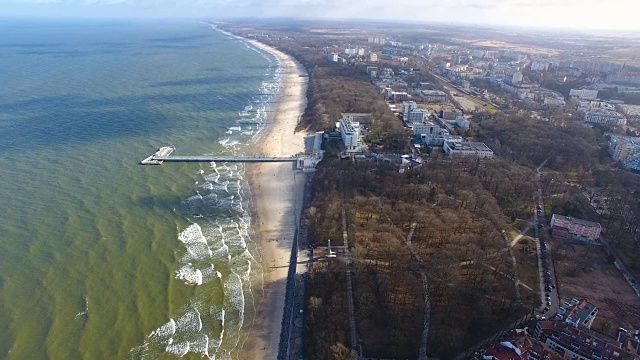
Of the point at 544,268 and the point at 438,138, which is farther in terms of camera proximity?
the point at 438,138

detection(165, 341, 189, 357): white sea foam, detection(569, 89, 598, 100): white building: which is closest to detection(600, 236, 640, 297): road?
detection(165, 341, 189, 357): white sea foam

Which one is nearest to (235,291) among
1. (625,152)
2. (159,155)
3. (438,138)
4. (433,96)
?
(159,155)

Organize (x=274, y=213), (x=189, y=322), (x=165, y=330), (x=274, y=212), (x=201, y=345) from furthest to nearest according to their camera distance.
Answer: (x=274, y=212) → (x=274, y=213) → (x=189, y=322) → (x=165, y=330) → (x=201, y=345)

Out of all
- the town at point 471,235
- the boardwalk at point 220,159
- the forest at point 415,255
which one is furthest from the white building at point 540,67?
the boardwalk at point 220,159

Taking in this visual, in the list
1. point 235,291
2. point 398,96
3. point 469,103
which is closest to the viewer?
point 235,291

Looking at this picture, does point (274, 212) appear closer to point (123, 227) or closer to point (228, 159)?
point (123, 227)

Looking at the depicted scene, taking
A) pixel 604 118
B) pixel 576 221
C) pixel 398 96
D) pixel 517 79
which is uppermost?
pixel 517 79
